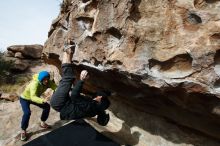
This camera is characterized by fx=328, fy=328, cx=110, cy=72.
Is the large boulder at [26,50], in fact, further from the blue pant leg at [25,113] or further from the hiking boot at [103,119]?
the hiking boot at [103,119]

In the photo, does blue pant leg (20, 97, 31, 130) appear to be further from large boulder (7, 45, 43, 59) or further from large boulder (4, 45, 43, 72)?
large boulder (7, 45, 43, 59)

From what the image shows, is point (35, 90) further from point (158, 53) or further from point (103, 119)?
point (158, 53)

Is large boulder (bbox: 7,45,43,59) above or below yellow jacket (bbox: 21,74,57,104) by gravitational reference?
below

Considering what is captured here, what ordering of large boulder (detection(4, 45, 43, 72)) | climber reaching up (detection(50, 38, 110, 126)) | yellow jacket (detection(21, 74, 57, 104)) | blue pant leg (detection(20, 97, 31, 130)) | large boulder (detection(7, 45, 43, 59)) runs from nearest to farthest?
1. climber reaching up (detection(50, 38, 110, 126))
2. yellow jacket (detection(21, 74, 57, 104))
3. blue pant leg (detection(20, 97, 31, 130))
4. large boulder (detection(4, 45, 43, 72))
5. large boulder (detection(7, 45, 43, 59))

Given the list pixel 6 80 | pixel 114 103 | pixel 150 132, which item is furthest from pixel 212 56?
pixel 6 80

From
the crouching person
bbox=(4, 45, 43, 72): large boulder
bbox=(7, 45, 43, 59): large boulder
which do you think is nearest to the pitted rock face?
the crouching person

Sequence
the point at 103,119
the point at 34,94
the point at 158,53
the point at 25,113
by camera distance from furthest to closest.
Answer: the point at 25,113
the point at 103,119
the point at 34,94
the point at 158,53

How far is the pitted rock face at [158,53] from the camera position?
4.98m

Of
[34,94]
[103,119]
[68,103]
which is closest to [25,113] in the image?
[34,94]

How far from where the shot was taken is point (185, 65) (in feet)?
17.2

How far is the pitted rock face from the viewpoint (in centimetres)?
498

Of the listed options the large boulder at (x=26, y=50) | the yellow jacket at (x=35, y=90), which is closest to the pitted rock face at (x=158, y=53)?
the yellow jacket at (x=35, y=90)

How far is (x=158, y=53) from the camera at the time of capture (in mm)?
5469

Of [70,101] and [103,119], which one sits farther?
[103,119]
